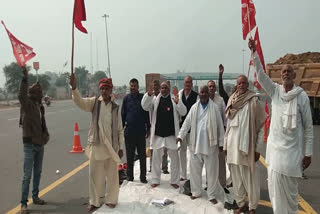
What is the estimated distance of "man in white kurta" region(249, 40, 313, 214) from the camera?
12.3 feet

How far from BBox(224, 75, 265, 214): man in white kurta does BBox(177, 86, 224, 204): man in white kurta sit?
1.34 ft

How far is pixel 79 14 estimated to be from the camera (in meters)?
4.66

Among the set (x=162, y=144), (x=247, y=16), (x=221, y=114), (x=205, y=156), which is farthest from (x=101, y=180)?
(x=247, y=16)

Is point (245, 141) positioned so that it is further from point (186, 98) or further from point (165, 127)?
point (186, 98)

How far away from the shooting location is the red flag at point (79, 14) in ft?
15.1

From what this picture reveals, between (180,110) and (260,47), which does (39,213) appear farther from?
(260,47)

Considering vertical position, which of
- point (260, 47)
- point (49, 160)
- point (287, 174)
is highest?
point (260, 47)

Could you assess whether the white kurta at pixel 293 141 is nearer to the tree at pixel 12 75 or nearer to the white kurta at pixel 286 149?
the white kurta at pixel 286 149

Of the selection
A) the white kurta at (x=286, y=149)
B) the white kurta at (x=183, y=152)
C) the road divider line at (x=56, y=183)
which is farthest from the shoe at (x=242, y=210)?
the road divider line at (x=56, y=183)

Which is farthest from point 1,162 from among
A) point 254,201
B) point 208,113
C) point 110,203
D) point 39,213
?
point 254,201

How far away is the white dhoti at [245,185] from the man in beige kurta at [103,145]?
171 centimetres

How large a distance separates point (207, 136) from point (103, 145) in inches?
62.6

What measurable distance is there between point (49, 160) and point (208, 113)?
4922 mm

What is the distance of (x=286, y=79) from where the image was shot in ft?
12.7
